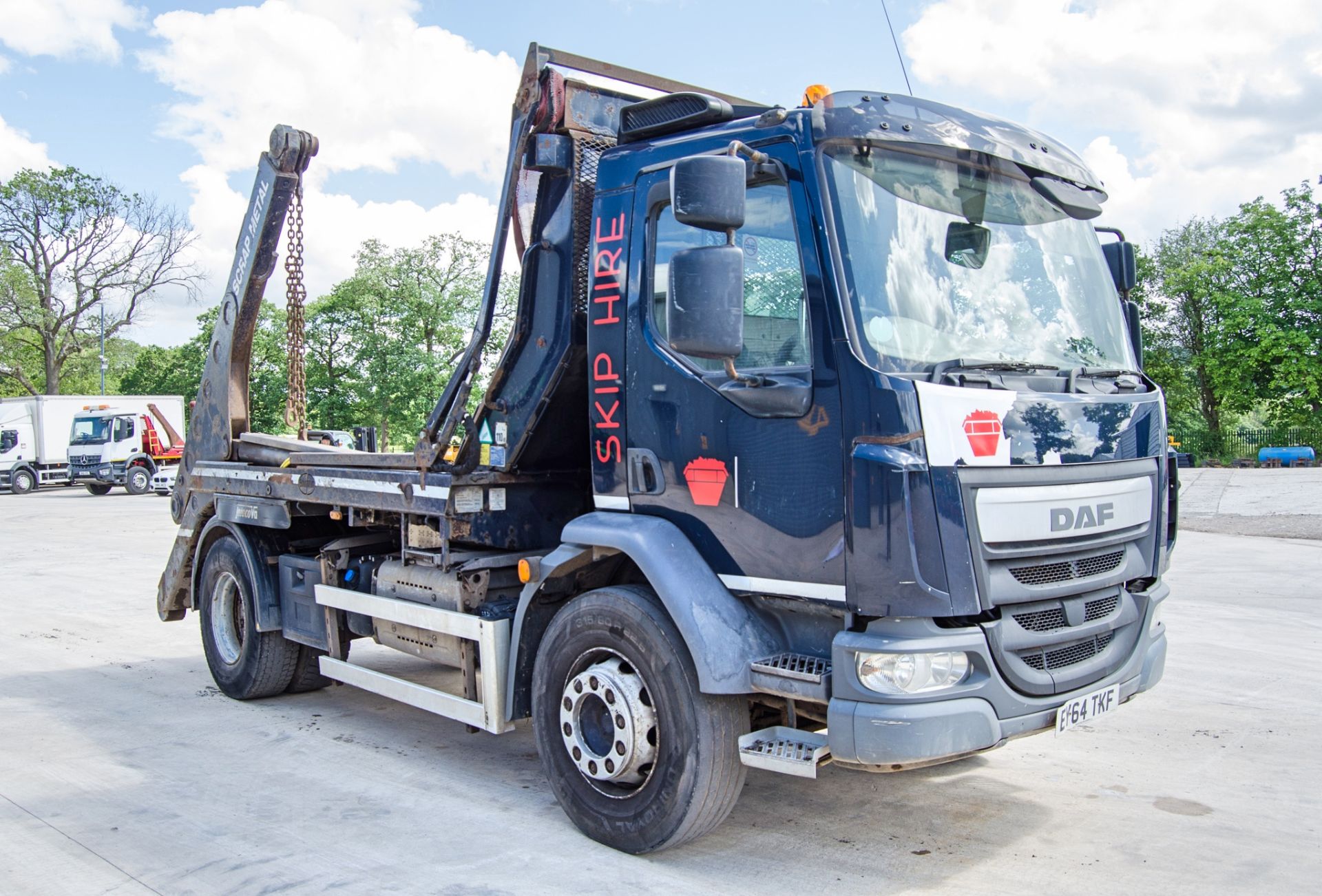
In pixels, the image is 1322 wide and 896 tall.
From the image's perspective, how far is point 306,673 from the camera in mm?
7180

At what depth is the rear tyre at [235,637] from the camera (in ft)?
22.9

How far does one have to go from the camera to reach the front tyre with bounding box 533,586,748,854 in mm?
4051

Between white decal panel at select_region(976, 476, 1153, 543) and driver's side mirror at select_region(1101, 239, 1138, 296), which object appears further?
driver's side mirror at select_region(1101, 239, 1138, 296)

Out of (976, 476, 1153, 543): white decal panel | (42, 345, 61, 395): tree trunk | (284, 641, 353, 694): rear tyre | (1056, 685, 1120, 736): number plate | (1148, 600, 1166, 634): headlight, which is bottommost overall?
(284, 641, 353, 694): rear tyre

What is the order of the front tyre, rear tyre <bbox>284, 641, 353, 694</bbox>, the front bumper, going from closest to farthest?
1. the front bumper
2. the front tyre
3. rear tyre <bbox>284, 641, 353, 694</bbox>

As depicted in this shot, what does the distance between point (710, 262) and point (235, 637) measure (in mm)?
5212

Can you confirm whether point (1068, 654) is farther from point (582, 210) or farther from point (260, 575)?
point (260, 575)

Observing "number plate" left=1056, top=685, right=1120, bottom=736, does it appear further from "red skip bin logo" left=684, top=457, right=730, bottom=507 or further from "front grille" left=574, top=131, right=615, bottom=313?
"front grille" left=574, top=131, right=615, bottom=313

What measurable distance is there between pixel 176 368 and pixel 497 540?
54.3 metres

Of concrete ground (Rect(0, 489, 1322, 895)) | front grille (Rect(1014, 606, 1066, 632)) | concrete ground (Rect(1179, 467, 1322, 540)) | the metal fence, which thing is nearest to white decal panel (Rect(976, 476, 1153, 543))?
front grille (Rect(1014, 606, 1066, 632))

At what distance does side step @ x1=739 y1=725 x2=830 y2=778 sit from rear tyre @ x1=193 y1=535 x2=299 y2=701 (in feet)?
13.4

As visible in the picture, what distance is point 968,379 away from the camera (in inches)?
148

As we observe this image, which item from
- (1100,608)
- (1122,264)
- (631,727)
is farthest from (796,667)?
(1122,264)

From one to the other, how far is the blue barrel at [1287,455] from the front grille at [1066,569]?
109 feet
